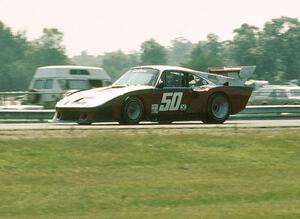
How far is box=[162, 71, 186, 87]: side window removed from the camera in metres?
20.0

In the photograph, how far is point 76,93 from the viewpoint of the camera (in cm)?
1956

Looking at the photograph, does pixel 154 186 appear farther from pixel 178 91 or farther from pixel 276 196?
pixel 178 91

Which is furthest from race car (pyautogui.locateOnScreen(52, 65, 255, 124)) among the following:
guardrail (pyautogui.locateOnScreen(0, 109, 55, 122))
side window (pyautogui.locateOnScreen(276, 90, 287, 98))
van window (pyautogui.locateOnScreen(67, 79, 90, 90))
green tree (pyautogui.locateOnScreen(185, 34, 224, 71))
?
green tree (pyautogui.locateOnScreen(185, 34, 224, 71))

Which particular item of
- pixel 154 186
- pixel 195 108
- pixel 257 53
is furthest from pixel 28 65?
pixel 154 186

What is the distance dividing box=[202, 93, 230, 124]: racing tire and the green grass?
4.41 metres

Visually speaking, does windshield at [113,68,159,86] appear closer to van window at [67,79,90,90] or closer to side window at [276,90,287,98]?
van window at [67,79,90,90]

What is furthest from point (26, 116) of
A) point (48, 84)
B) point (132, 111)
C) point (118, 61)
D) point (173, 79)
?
point (118, 61)

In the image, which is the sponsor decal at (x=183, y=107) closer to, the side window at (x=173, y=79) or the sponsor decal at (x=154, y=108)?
the side window at (x=173, y=79)

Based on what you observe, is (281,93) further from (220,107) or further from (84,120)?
(84,120)

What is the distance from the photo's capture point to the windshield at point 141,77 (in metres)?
19.8

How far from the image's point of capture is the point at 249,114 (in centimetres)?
2603

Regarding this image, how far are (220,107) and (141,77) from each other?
212 cm

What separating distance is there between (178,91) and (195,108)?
603 mm

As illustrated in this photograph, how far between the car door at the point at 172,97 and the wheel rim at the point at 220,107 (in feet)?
2.55
